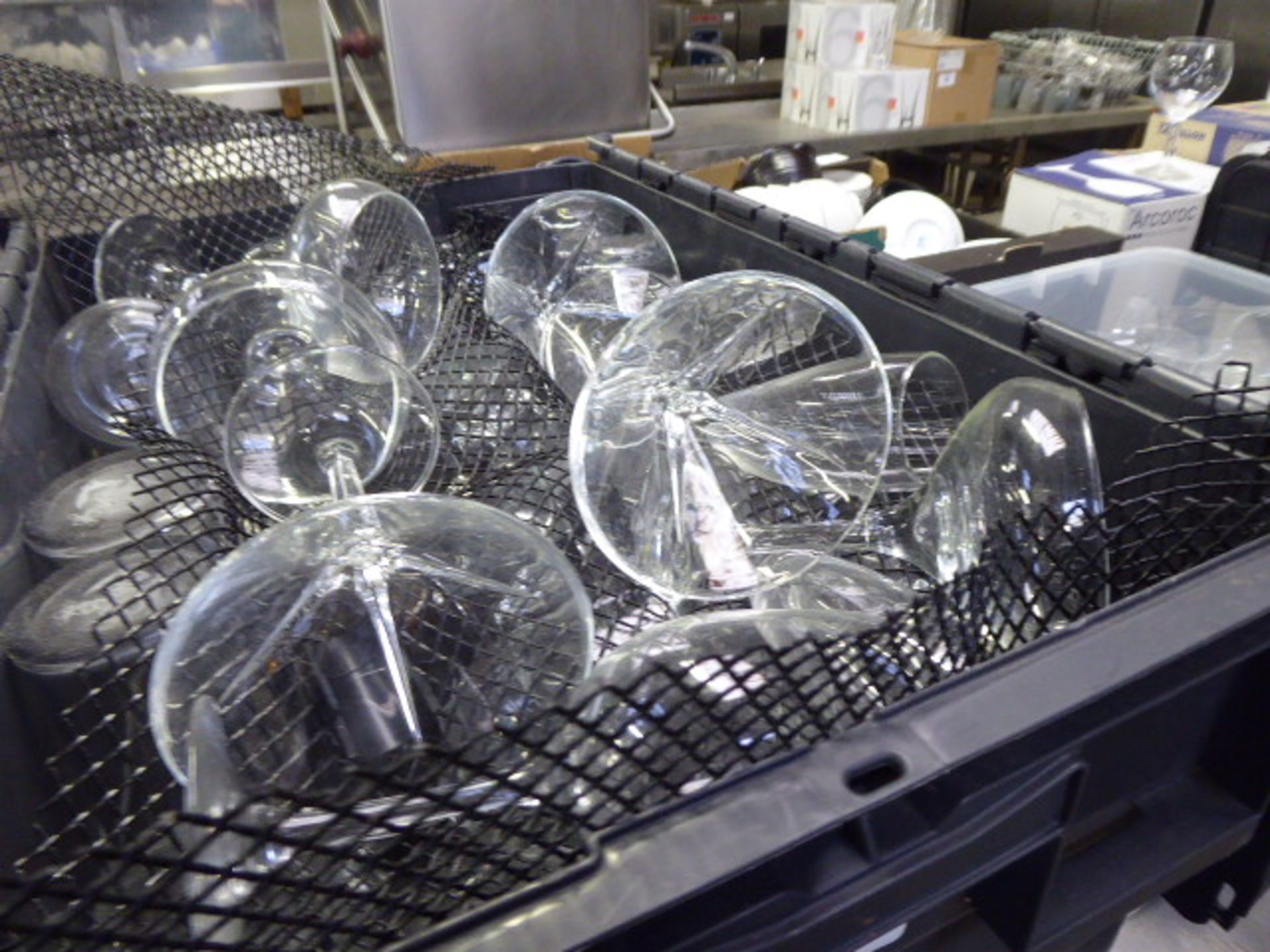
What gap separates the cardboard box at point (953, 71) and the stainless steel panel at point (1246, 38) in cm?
78

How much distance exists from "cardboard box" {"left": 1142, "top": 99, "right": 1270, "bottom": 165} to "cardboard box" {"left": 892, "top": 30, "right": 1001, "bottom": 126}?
19.4 inches

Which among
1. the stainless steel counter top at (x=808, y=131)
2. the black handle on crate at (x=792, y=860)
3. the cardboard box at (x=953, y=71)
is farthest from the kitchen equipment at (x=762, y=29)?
the black handle on crate at (x=792, y=860)

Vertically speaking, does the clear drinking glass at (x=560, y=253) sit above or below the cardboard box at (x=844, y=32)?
below

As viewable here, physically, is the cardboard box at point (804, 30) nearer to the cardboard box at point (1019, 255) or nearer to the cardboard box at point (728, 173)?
the cardboard box at point (728, 173)

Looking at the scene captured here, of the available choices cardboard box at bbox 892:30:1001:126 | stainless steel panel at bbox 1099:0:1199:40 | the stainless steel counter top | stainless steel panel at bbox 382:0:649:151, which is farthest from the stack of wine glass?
stainless steel panel at bbox 1099:0:1199:40

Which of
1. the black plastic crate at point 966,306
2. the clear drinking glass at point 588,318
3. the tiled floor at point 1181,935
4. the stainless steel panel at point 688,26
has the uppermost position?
the stainless steel panel at point 688,26

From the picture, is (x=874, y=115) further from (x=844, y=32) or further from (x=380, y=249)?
(x=380, y=249)

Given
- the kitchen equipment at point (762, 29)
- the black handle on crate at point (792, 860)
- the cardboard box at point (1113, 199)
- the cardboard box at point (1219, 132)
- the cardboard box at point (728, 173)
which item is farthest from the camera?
the kitchen equipment at point (762, 29)

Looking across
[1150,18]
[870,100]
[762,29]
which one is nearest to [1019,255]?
[870,100]

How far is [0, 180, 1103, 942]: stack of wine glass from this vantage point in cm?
34

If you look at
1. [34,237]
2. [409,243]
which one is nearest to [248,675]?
[409,243]

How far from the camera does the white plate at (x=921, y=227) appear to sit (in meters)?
1.07

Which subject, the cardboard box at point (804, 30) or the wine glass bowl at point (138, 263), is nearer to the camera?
the wine glass bowl at point (138, 263)

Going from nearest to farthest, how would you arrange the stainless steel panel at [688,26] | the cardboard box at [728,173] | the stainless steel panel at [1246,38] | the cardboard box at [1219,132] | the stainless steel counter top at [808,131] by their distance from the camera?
the cardboard box at [728,173] → the cardboard box at [1219,132] → the stainless steel counter top at [808,131] → the stainless steel panel at [1246,38] → the stainless steel panel at [688,26]
